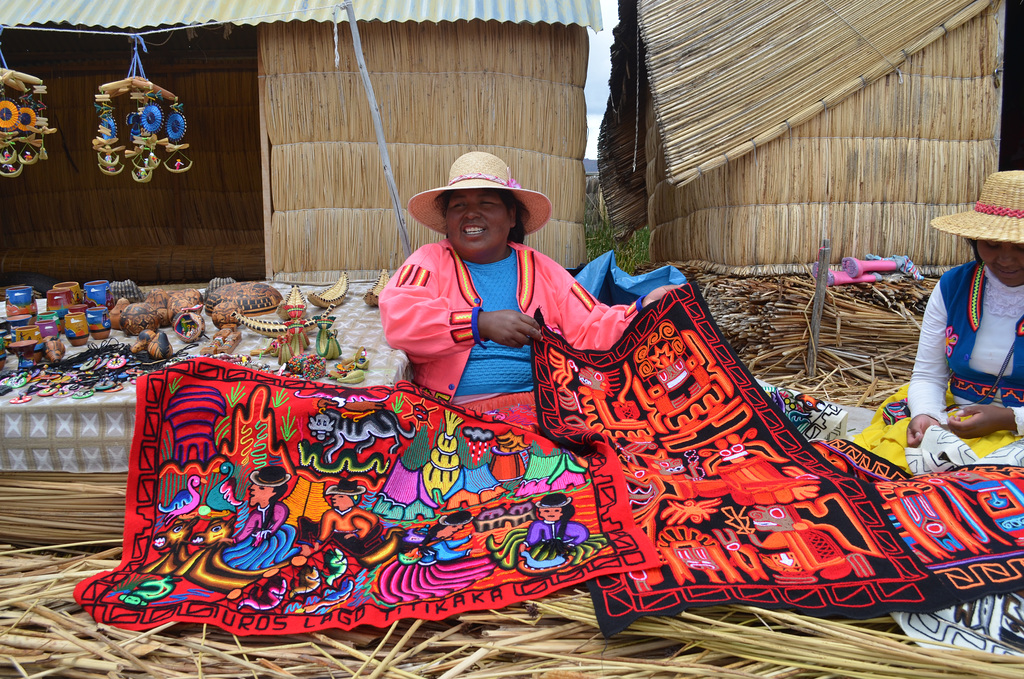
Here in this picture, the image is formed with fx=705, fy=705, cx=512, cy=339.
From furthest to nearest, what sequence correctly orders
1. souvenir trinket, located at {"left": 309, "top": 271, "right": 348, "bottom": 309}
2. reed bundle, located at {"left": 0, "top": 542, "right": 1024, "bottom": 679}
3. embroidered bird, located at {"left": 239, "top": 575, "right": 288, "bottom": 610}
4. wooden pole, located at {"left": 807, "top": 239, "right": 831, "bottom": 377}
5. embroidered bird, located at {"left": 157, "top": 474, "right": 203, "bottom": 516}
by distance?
wooden pole, located at {"left": 807, "top": 239, "right": 831, "bottom": 377}, souvenir trinket, located at {"left": 309, "top": 271, "right": 348, "bottom": 309}, embroidered bird, located at {"left": 157, "top": 474, "right": 203, "bottom": 516}, embroidered bird, located at {"left": 239, "top": 575, "right": 288, "bottom": 610}, reed bundle, located at {"left": 0, "top": 542, "right": 1024, "bottom": 679}

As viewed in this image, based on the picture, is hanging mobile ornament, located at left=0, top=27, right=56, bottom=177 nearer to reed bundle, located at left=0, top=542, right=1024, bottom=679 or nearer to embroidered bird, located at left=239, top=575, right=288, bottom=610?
reed bundle, located at left=0, top=542, right=1024, bottom=679

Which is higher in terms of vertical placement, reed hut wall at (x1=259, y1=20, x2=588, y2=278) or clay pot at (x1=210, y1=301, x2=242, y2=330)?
reed hut wall at (x1=259, y1=20, x2=588, y2=278)

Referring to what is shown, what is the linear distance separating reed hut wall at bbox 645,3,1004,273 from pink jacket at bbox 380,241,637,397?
168 centimetres

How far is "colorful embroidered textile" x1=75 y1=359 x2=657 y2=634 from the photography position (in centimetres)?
174

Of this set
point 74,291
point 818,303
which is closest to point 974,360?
point 818,303

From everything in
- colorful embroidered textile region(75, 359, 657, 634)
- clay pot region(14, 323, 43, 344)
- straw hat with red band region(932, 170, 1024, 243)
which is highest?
straw hat with red band region(932, 170, 1024, 243)

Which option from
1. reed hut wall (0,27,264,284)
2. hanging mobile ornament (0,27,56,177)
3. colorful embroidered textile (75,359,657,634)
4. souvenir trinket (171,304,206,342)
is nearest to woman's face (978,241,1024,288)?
colorful embroidered textile (75,359,657,634)

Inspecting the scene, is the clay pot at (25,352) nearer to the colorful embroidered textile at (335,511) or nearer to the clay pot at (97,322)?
the clay pot at (97,322)

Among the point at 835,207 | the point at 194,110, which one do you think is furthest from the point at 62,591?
the point at 194,110

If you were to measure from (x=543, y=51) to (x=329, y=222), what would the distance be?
1655mm

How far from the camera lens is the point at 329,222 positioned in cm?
433

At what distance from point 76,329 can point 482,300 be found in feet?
5.17

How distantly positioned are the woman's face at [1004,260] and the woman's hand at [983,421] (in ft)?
1.44

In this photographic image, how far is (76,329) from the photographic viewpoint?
8.95ft
